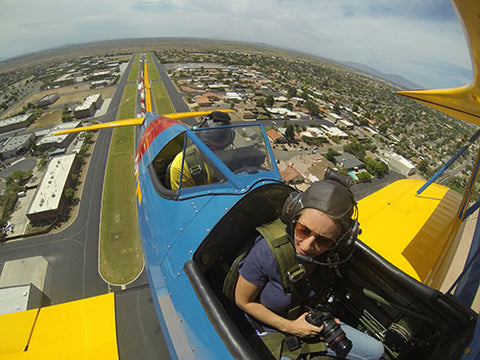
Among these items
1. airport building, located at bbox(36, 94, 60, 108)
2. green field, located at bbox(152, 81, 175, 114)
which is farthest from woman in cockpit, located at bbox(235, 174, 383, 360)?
airport building, located at bbox(36, 94, 60, 108)

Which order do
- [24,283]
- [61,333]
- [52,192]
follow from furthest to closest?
1. [52,192]
2. [24,283]
3. [61,333]

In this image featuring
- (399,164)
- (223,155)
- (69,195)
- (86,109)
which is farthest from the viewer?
(86,109)

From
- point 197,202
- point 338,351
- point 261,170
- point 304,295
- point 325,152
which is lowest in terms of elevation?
point 325,152

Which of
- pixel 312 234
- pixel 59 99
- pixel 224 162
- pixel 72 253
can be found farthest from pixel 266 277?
pixel 59 99

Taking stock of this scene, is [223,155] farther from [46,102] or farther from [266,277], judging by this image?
[46,102]

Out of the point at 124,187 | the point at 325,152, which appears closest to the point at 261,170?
the point at 124,187

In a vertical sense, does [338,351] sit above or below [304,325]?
below

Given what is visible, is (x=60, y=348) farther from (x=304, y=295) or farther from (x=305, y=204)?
(x=305, y=204)
